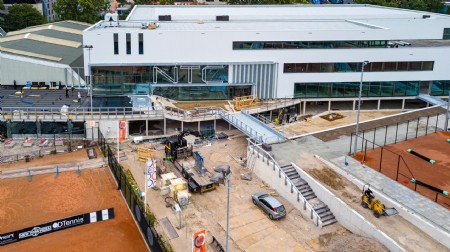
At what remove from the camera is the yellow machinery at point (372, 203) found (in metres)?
30.4

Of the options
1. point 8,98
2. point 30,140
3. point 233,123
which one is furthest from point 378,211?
point 8,98

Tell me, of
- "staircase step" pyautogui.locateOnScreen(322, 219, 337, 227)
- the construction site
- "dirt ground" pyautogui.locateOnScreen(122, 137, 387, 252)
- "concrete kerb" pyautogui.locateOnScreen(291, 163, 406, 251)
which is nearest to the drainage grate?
the construction site

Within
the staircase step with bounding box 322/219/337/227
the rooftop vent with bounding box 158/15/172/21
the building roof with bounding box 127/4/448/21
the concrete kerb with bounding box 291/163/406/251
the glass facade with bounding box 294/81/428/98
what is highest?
the building roof with bounding box 127/4/448/21

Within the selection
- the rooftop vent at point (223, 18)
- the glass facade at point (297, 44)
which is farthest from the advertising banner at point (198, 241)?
the rooftop vent at point (223, 18)

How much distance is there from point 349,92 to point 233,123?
17.9 m

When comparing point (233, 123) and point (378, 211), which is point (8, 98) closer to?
point (233, 123)

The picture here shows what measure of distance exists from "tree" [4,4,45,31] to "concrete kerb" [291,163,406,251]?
291 ft

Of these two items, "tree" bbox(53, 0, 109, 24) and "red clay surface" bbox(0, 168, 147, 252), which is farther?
"tree" bbox(53, 0, 109, 24)

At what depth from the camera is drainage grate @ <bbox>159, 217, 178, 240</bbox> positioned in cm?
3036

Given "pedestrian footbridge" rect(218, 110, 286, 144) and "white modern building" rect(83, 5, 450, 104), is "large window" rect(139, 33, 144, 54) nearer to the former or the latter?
"white modern building" rect(83, 5, 450, 104)

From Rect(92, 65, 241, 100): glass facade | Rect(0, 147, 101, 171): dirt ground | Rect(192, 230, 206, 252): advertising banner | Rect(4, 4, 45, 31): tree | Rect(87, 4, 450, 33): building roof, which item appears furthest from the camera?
Rect(4, 4, 45, 31): tree

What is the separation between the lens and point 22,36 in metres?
67.9

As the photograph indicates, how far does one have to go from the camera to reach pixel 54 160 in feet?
141

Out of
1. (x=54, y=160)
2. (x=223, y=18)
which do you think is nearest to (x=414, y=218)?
(x=54, y=160)
